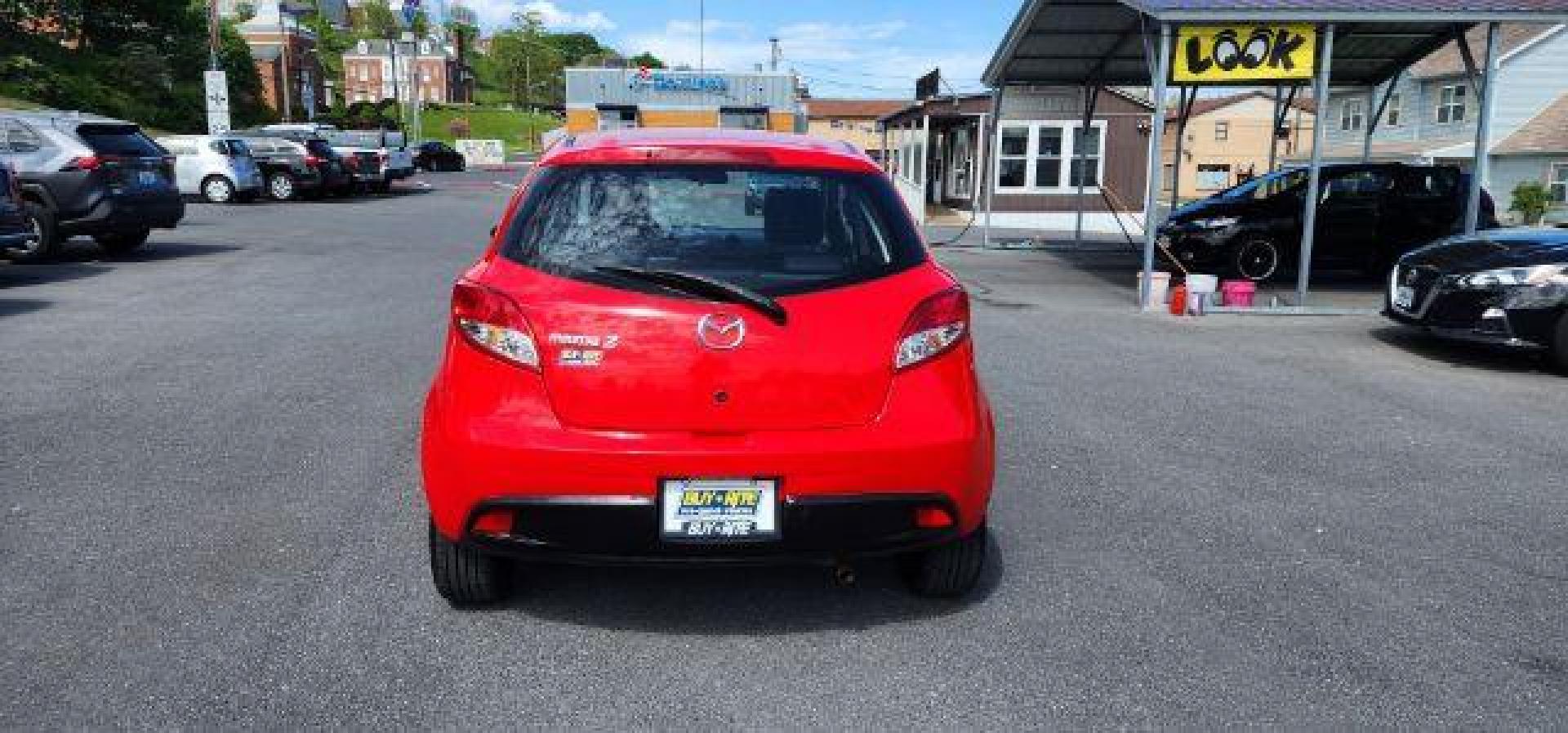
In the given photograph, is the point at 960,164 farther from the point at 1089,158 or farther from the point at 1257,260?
the point at 1257,260

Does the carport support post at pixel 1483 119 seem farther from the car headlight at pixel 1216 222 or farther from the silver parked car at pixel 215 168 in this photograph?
the silver parked car at pixel 215 168

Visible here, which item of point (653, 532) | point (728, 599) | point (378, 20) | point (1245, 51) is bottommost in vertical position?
point (728, 599)

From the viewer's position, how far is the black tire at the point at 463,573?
3654 millimetres

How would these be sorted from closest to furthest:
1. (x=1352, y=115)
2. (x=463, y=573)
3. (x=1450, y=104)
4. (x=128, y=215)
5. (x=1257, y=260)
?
(x=463, y=573)
(x=128, y=215)
(x=1257, y=260)
(x=1450, y=104)
(x=1352, y=115)

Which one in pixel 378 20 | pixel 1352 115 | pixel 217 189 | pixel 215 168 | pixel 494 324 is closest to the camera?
pixel 494 324

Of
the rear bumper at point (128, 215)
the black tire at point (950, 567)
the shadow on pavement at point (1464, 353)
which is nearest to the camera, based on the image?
the black tire at point (950, 567)

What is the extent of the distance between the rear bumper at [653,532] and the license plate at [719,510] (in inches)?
1.0

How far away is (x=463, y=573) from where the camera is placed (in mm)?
3678

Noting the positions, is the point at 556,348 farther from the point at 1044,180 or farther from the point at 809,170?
the point at 1044,180

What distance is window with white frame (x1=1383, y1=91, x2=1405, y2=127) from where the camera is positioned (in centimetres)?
3812

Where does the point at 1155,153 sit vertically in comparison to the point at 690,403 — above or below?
above

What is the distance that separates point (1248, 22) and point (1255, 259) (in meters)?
3.97

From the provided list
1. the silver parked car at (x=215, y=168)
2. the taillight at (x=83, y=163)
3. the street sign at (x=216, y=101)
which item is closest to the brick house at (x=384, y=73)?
the street sign at (x=216, y=101)

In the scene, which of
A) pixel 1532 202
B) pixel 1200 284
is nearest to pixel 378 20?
pixel 1532 202
